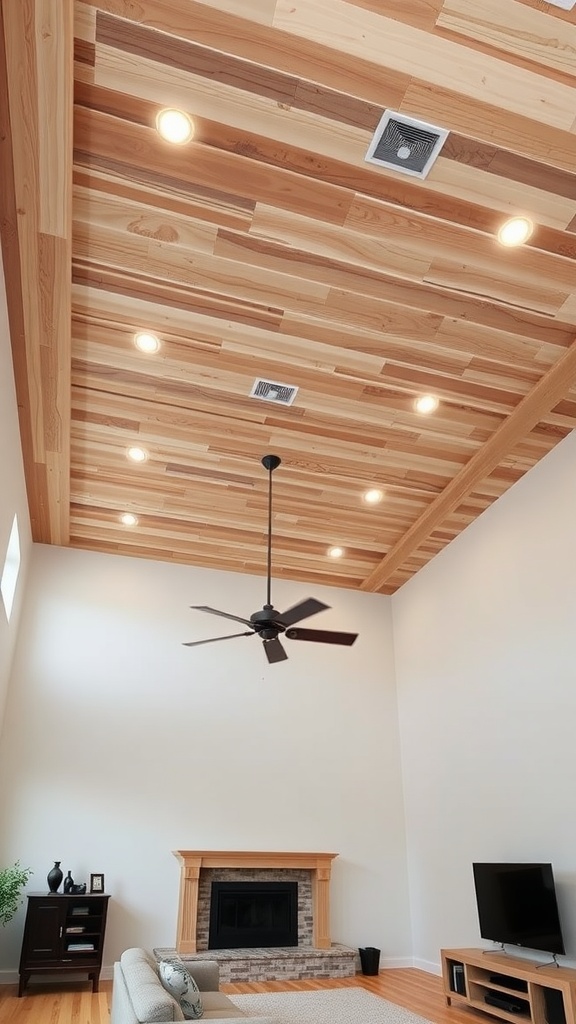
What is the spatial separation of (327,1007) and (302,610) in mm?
3180

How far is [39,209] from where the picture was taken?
3453 mm

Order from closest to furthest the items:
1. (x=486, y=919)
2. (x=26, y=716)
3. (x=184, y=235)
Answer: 1. (x=184, y=235)
2. (x=486, y=919)
3. (x=26, y=716)

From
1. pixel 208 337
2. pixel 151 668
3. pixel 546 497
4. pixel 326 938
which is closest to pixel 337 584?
pixel 151 668

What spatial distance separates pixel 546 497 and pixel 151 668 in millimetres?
4318

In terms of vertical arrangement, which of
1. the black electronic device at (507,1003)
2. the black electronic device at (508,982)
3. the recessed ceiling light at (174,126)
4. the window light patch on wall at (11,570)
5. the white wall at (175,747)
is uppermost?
the recessed ceiling light at (174,126)

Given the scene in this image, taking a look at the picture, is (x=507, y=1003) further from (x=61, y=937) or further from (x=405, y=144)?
(x=405, y=144)

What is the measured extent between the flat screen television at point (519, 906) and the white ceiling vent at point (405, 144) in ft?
16.0

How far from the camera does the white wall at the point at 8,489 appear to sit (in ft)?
13.3

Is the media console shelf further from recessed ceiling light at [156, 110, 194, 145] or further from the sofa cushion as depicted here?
recessed ceiling light at [156, 110, 194, 145]

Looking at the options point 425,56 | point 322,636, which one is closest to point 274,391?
point 322,636

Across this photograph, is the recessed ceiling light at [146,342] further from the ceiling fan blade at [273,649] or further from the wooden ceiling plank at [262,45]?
the ceiling fan blade at [273,649]

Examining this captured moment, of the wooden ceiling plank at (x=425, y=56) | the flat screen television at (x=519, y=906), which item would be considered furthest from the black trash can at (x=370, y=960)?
the wooden ceiling plank at (x=425, y=56)

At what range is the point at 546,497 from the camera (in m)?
5.83

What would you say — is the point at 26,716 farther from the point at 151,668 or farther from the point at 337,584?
the point at 337,584
